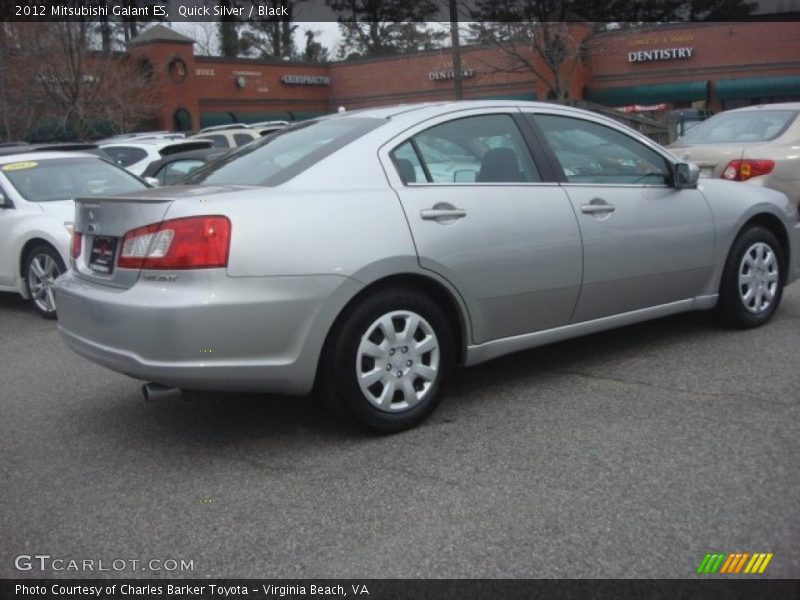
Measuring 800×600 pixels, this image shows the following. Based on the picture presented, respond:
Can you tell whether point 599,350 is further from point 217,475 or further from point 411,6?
point 411,6

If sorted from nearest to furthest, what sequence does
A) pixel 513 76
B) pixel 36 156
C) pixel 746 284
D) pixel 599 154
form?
pixel 599 154
pixel 746 284
pixel 36 156
pixel 513 76

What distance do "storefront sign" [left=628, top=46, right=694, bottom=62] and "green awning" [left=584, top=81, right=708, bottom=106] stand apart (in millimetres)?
1168

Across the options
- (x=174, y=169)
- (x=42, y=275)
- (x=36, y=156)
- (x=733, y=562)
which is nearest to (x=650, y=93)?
(x=174, y=169)

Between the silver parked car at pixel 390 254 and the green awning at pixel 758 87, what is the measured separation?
34428mm

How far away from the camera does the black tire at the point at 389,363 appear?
13.0ft

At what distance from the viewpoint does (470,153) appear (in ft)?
Answer: 15.2

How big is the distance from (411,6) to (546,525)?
2415cm

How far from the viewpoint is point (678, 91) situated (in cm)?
3847

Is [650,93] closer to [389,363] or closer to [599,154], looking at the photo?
[599,154]

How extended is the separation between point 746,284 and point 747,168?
9.24 feet
